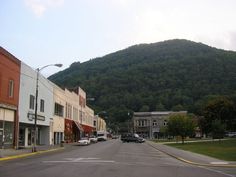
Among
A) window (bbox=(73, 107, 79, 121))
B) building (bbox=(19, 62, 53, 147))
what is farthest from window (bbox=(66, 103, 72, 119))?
building (bbox=(19, 62, 53, 147))

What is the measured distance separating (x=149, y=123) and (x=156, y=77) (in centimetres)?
2463

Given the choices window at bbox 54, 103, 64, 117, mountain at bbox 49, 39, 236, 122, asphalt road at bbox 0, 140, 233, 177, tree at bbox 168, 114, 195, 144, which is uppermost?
mountain at bbox 49, 39, 236, 122

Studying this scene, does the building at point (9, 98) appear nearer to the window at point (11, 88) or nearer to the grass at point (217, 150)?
the window at point (11, 88)

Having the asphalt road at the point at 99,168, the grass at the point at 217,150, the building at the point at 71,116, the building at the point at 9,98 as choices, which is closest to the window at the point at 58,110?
the building at the point at 71,116

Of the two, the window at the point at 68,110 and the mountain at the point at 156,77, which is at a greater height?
the mountain at the point at 156,77

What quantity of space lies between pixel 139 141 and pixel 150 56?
284 ft

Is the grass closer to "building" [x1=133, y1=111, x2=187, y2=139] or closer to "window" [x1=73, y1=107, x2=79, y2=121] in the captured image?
"window" [x1=73, y1=107, x2=79, y2=121]

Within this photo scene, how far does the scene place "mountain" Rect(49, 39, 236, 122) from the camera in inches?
5236

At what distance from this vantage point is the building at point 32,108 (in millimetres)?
49062

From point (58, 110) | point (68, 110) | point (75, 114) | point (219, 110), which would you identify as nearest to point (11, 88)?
point (58, 110)

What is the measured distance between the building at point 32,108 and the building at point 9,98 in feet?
6.21

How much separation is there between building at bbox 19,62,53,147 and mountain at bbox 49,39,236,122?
60.4 meters

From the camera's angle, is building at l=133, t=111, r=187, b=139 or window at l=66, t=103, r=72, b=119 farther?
building at l=133, t=111, r=187, b=139

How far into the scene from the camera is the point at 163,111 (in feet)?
558
